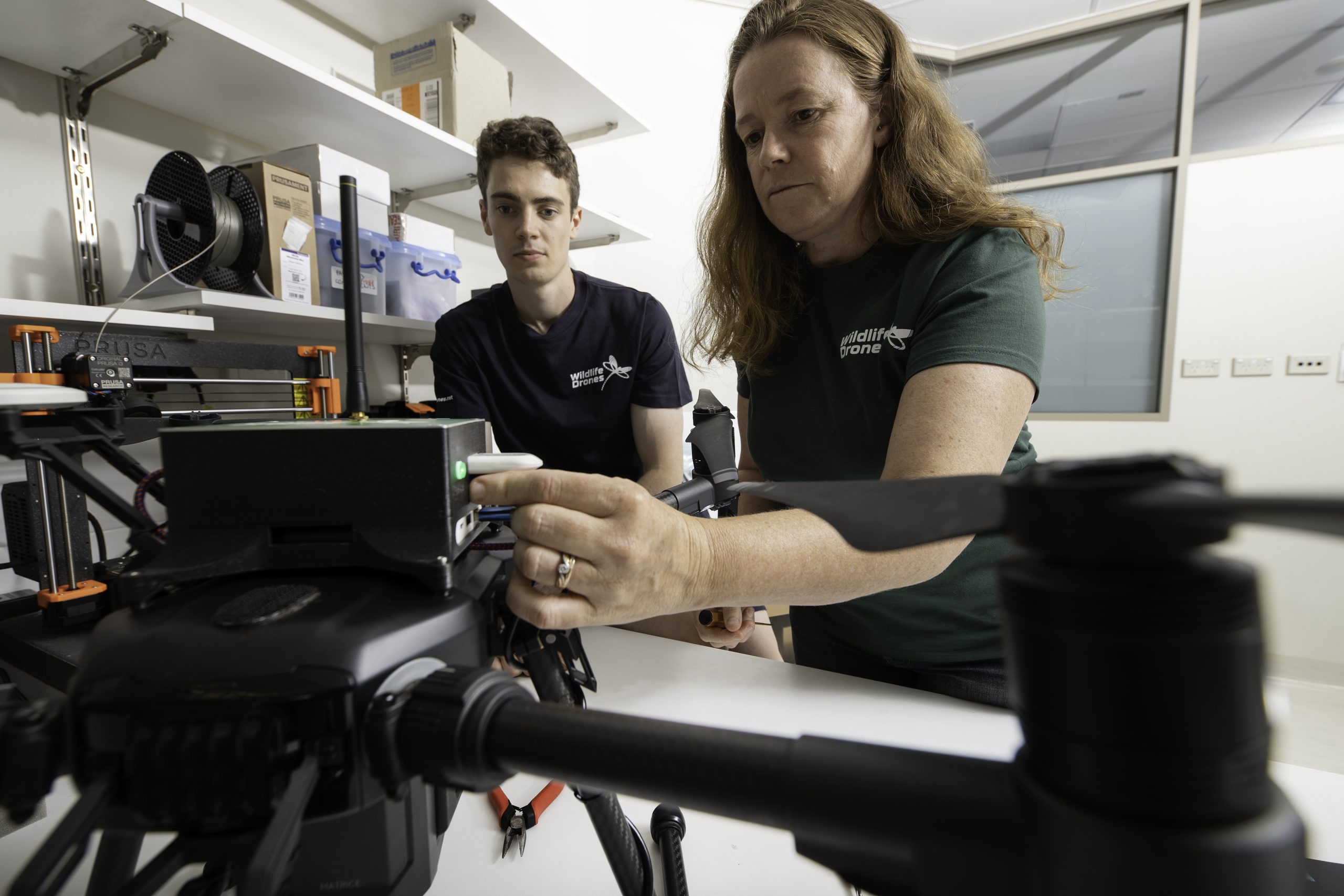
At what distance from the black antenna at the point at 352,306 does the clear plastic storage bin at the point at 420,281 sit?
1.22 m

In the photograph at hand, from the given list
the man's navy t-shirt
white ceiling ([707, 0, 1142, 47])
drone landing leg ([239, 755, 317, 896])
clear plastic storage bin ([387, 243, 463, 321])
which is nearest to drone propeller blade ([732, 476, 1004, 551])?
drone landing leg ([239, 755, 317, 896])

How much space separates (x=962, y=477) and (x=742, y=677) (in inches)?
25.7

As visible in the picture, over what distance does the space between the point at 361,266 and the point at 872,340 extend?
44.0 inches

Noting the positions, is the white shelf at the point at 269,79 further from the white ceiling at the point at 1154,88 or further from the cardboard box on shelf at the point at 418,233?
the white ceiling at the point at 1154,88

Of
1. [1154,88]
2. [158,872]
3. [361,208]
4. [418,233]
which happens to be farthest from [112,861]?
[1154,88]

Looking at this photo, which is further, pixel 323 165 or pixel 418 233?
pixel 418 233

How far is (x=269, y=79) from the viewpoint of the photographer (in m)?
1.17

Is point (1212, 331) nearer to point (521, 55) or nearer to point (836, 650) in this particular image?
point (836, 650)

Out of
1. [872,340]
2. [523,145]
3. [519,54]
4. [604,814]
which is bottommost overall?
[604,814]

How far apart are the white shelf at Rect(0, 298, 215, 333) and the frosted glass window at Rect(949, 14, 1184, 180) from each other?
10.2 ft

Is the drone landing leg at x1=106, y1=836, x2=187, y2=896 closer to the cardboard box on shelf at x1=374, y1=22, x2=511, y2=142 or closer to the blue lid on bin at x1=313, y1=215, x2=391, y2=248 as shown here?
the blue lid on bin at x1=313, y1=215, x2=391, y2=248

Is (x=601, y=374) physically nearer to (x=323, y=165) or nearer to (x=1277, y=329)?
(x=323, y=165)

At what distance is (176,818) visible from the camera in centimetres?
21

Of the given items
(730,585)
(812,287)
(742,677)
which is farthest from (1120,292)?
(730,585)
